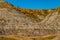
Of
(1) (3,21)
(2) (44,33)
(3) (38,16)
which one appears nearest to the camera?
(2) (44,33)

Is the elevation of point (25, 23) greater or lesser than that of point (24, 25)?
greater

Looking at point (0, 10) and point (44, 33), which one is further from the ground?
point (0, 10)

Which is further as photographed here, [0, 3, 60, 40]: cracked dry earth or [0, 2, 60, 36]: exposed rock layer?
[0, 2, 60, 36]: exposed rock layer

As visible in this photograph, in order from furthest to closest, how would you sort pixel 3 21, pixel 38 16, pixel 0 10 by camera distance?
pixel 38 16
pixel 0 10
pixel 3 21

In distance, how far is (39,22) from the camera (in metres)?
55.0

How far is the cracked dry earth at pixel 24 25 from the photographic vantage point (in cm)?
4738

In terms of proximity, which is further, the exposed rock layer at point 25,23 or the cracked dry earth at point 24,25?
the exposed rock layer at point 25,23

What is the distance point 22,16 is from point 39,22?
4477mm

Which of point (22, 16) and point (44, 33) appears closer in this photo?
point (44, 33)

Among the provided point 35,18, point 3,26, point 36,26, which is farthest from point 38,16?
point 3,26

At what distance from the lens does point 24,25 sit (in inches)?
1992

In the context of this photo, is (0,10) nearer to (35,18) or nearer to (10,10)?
(10,10)

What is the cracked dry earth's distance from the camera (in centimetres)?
4738

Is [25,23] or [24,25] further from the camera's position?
[25,23]
